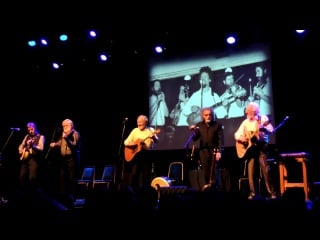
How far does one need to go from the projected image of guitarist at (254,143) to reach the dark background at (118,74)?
169 centimetres

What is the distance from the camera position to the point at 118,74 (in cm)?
1066

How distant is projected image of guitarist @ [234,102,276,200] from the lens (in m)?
6.45

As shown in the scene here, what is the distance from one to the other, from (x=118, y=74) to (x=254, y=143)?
16.9ft

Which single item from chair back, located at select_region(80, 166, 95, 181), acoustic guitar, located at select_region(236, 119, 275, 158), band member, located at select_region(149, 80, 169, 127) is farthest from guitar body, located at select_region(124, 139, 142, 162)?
chair back, located at select_region(80, 166, 95, 181)

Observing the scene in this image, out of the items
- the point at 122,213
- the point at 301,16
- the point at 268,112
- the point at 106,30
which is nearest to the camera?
the point at 122,213

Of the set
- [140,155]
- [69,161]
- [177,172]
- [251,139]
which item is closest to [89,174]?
[69,161]

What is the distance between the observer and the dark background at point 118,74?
7.89 meters

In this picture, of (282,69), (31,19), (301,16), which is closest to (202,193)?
(301,16)

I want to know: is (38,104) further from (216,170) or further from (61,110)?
(216,170)

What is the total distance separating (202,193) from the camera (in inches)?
102

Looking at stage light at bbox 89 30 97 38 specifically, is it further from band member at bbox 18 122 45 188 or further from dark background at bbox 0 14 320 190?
band member at bbox 18 122 45 188

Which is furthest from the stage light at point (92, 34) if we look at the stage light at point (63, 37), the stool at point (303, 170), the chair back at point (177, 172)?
the stool at point (303, 170)

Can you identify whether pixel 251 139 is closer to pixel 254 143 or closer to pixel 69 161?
pixel 254 143

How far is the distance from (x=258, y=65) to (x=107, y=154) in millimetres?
4839
